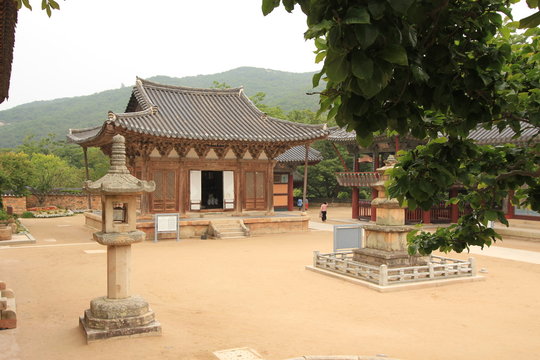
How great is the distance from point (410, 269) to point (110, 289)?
6621mm

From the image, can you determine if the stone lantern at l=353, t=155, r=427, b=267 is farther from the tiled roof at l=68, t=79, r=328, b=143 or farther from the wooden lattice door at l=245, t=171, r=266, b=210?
the wooden lattice door at l=245, t=171, r=266, b=210

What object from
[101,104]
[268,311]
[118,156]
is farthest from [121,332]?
[101,104]

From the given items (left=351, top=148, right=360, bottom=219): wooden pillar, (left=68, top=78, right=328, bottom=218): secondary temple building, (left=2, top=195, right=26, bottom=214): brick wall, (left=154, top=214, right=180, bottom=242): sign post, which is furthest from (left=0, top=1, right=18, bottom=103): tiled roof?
(left=2, top=195, right=26, bottom=214): brick wall

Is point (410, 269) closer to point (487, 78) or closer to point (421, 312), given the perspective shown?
point (421, 312)

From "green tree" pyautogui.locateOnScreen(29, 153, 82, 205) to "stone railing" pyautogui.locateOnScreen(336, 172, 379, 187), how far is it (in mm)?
20197

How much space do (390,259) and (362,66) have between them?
32.6 feet

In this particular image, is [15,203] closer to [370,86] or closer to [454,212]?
[454,212]

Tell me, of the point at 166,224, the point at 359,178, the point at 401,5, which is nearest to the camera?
the point at 401,5

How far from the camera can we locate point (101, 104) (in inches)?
4055

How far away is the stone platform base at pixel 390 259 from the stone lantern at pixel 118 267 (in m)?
6.15

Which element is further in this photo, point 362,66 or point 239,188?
point 239,188

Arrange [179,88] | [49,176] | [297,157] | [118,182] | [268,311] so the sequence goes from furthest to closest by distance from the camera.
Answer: [49,176] → [297,157] → [179,88] → [268,311] → [118,182]

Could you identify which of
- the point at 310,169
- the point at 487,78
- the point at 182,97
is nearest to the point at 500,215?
the point at 487,78

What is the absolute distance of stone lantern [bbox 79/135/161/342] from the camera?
21.7ft
